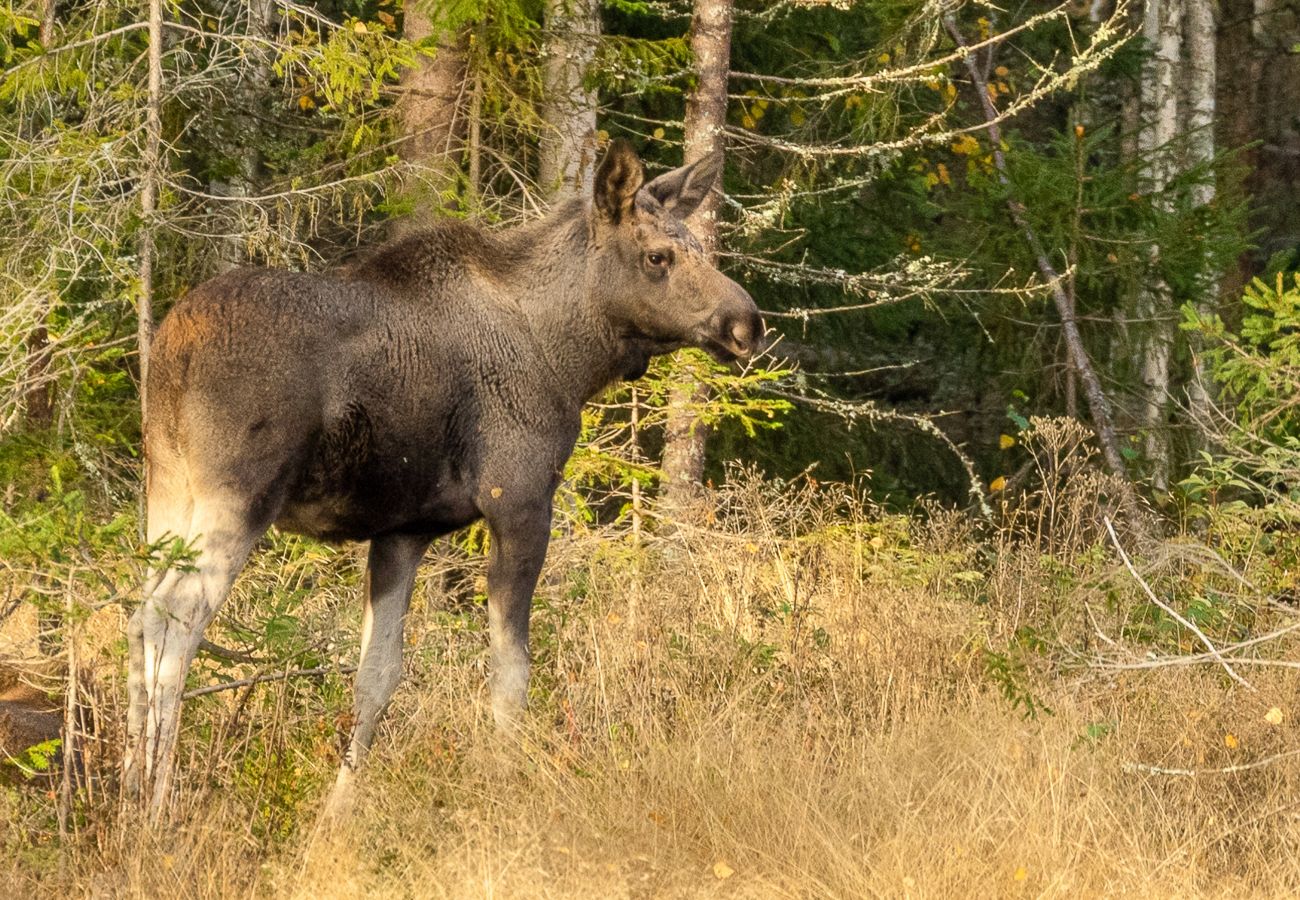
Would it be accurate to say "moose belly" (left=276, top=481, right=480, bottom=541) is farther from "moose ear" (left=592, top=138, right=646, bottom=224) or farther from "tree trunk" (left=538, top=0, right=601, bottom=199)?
"tree trunk" (left=538, top=0, right=601, bottom=199)

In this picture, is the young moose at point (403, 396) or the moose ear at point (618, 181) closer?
the young moose at point (403, 396)

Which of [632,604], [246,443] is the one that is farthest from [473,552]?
[246,443]

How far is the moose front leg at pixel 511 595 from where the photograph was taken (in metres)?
7.78

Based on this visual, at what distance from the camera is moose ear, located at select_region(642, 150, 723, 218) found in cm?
873

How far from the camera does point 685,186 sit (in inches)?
349

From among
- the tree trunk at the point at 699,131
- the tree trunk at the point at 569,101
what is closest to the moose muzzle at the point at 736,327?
the tree trunk at the point at 699,131

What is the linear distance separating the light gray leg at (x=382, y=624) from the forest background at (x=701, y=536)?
20 cm

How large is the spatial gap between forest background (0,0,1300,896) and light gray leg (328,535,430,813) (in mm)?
202

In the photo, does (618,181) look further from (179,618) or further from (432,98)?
(432,98)

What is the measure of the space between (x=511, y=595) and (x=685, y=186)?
2404 mm

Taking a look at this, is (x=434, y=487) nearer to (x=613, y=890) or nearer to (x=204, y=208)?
(x=613, y=890)

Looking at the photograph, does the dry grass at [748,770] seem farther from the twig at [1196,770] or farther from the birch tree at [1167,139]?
the birch tree at [1167,139]

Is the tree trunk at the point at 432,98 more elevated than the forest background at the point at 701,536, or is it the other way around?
the tree trunk at the point at 432,98

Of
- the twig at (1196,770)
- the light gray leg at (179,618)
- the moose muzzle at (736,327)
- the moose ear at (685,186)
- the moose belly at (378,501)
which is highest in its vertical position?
the moose ear at (685,186)
